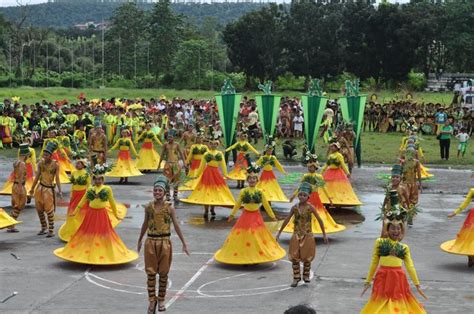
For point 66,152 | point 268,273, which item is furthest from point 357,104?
point 268,273

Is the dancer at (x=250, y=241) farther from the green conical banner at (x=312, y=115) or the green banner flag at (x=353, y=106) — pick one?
the green banner flag at (x=353, y=106)

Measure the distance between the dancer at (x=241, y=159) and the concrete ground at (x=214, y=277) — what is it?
325 cm

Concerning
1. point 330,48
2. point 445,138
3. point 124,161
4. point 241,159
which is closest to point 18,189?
point 241,159

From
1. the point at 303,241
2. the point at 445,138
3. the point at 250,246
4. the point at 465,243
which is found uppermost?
the point at 445,138

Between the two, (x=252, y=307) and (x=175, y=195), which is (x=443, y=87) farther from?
(x=252, y=307)

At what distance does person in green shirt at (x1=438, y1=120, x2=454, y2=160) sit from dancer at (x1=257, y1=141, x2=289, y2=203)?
10954 mm

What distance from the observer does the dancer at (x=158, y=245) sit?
10.3 meters

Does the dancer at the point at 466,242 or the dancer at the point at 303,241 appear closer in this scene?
the dancer at the point at 303,241

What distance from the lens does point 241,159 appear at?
71.5ft

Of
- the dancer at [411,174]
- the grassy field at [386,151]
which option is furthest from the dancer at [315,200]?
the grassy field at [386,151]

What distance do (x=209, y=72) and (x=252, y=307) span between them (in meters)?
58.6

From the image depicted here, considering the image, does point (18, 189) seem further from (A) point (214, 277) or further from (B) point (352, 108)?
(B) point (352, 108)

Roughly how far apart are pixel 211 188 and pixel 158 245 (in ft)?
25.1

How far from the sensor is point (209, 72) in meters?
68.8
